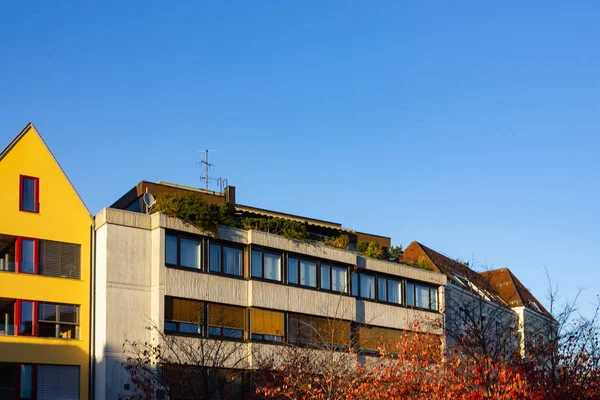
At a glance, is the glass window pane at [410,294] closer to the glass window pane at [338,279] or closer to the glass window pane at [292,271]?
the glass window pane at [338,279]

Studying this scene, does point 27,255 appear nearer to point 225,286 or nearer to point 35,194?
point 35,194

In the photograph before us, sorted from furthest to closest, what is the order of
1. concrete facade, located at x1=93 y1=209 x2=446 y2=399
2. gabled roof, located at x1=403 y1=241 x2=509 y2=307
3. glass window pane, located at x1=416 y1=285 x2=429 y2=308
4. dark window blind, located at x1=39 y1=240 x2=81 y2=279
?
gabled roof, located at x1=403 y1=241 x2=509 y2=307 < glass window pane, located at x1=416 y1=285 x2=429 y2=308 < dark window blind, located at x1=39 y1=240 x2=81 y2=279 < concrete facade, located at x1=93 y1=209 x2=446 y2=399

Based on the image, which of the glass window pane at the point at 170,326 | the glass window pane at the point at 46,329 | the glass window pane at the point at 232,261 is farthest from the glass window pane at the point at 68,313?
the glass window pane at the point at 232,261

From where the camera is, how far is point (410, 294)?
5378 centimetres

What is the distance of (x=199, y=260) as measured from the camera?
4316 centimetres

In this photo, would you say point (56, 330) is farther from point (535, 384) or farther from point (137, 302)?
point (535, 384)

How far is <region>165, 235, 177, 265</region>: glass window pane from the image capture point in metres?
42.0

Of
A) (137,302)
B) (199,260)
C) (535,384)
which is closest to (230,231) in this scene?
(199,260)

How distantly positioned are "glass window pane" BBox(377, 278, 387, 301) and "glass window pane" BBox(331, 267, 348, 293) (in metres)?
3.01

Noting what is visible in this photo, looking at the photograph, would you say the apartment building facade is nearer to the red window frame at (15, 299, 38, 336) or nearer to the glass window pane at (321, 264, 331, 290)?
the glass window pane at (321, 264, 331, 290)

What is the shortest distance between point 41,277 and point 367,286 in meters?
18.0

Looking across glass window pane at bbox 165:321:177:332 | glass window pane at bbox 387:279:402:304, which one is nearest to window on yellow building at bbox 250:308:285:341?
glass window pane at bbox 165:321:177:332

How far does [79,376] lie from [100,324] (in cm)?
223

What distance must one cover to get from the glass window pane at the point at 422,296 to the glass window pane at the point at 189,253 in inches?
624
